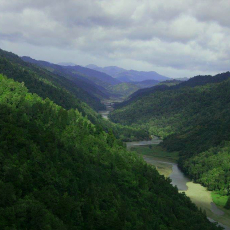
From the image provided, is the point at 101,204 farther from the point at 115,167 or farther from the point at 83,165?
the point at 115,167

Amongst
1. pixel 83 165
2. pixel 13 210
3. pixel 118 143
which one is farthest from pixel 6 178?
pixel 118 143

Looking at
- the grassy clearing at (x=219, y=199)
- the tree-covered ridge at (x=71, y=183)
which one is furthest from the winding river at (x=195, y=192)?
the tree-covered ridge at (x=71, y=183)

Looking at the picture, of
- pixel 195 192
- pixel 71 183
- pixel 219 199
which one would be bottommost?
pixel 195 192

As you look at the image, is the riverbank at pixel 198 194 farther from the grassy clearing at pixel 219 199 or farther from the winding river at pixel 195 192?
the grassy clearing at pixel 219 199

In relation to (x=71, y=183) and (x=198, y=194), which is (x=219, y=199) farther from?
(x=71, y=183)

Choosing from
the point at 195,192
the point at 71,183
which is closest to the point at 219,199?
the point at 195,192

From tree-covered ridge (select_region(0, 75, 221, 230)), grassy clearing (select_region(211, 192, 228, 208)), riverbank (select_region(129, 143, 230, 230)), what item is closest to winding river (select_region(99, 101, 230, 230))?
riverbank (select_region(129, 143, 230, 230))
